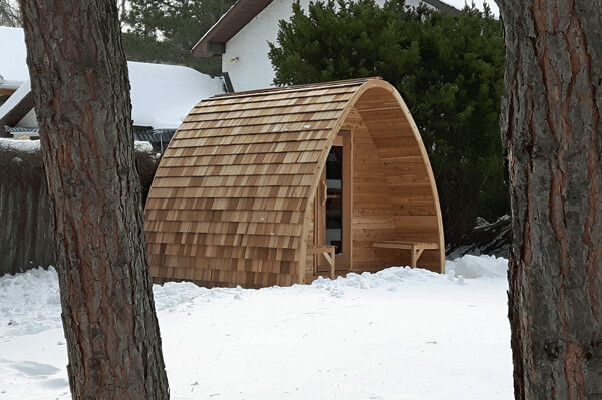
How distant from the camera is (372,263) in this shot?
11.5 m

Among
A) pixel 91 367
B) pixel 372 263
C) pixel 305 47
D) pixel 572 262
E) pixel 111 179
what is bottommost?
pixel 372 263

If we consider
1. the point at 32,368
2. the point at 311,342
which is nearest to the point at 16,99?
the point at 32,368

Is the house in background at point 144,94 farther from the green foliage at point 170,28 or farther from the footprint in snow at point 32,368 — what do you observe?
the footprint in snow at point 32,368

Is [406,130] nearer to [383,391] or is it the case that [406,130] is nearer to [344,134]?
[344,134]

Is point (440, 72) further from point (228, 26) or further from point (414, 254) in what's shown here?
point (228, 26)

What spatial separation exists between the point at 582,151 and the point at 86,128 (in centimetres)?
156

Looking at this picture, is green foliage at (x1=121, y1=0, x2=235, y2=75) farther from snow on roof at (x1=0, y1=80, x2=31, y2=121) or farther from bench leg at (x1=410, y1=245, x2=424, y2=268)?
bench leg at (x1=410, y1=245, x2=424, y2=268)

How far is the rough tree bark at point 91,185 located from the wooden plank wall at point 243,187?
19.9 ft

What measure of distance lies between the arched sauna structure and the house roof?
1136cm

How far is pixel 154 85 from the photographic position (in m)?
21.4

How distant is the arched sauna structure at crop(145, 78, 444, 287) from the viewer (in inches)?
365

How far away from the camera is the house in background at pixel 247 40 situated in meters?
22.3

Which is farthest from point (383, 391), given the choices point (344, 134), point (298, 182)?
point (344, 134)

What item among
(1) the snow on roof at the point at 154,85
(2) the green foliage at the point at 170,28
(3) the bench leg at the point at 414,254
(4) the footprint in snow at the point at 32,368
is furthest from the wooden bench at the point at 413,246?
(2) the green foliage at the point at 170,28
